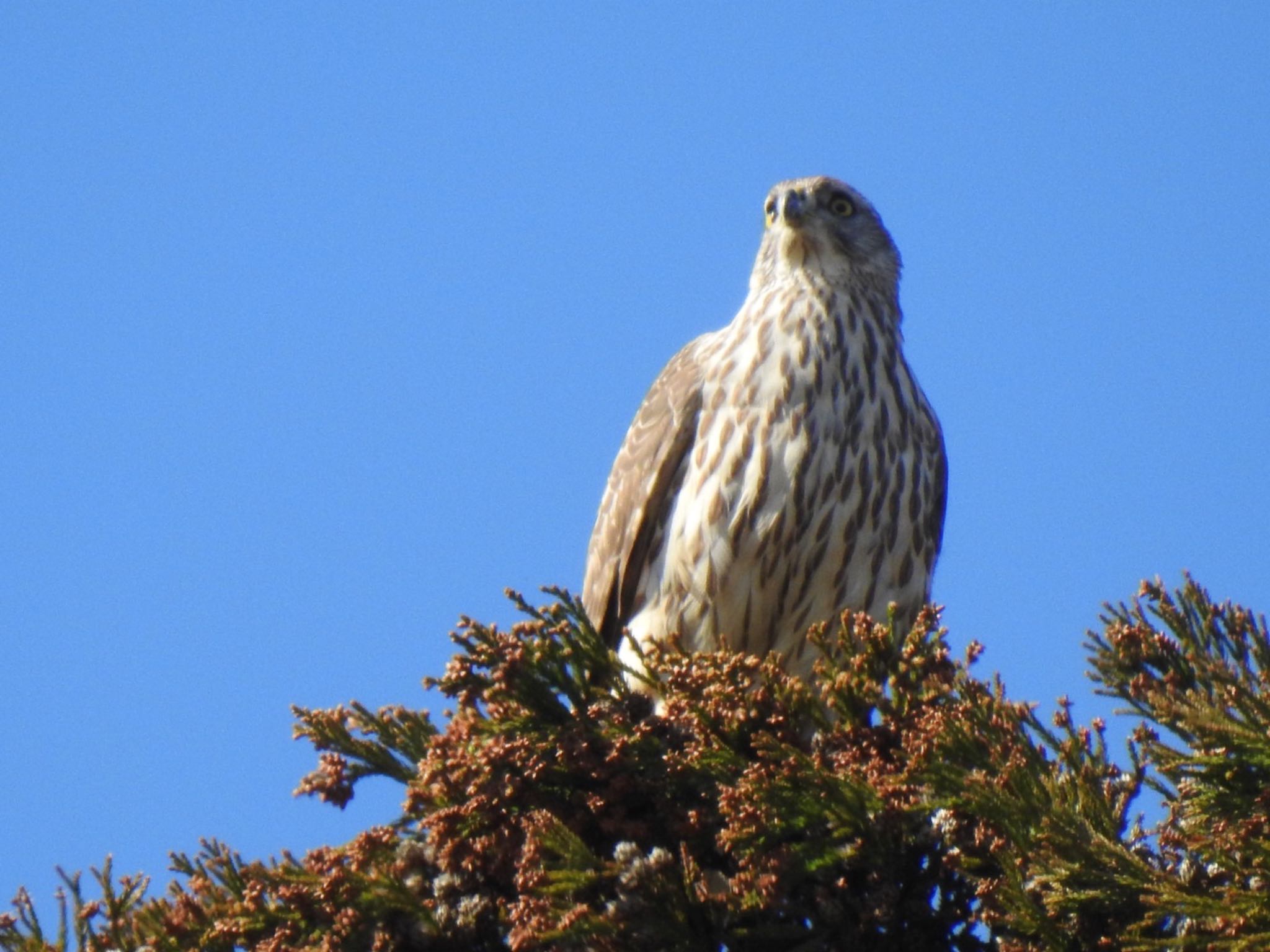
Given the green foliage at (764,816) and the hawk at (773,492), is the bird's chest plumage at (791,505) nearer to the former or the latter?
the hawk at (773,492)

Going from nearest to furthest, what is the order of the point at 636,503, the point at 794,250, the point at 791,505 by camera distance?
the point at 791,505, the point at 636,503, the point at 794,250

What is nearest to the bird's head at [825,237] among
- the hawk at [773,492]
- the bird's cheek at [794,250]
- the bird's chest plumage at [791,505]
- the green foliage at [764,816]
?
the bird's cheek at [794,250]

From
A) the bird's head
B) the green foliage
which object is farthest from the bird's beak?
the green foliage

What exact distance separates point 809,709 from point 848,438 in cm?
242

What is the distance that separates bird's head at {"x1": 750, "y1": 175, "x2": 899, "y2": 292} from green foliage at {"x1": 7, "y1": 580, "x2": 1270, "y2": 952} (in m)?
3.19

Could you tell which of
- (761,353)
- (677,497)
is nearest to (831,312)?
(761,353)

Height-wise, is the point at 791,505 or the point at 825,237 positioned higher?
the point at 825,237

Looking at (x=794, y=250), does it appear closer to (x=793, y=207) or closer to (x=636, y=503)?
(x=793, y=207)

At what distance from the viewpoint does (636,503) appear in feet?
16.9

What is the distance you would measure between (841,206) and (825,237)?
28cm

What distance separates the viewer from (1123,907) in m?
2.18

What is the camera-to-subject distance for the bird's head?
6012 millimetres

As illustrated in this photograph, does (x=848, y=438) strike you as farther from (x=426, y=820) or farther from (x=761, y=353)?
(x=426, y=820)

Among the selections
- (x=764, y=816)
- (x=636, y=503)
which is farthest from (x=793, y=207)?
(x=764, y=816)
